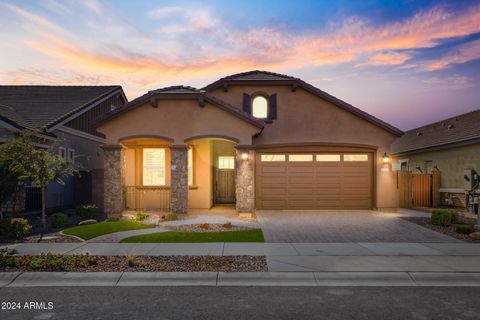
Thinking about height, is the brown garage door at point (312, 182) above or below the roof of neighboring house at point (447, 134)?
below

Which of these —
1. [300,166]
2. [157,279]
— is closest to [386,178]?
[300,166]

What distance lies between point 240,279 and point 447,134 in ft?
68.6

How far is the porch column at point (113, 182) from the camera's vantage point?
15.2 metres

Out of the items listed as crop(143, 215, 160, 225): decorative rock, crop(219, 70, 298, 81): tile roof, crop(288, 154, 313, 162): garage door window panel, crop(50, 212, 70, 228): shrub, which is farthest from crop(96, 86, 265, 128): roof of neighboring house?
crop(143, 215, 160, 225): decorative rock

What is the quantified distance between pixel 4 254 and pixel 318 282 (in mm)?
7392

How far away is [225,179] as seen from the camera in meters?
20.1

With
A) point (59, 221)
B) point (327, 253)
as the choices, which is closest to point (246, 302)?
point (327, 253)

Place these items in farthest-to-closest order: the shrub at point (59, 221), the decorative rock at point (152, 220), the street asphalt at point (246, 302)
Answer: the decorative rock at point (152, 220) < the shrub at point (59, 221) < the street asphalt at point (246, 302)

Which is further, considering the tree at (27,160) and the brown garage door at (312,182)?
the brown garage door at (312,182)

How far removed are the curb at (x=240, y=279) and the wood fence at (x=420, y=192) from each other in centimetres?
1226

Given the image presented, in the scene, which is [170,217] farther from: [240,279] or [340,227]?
[240,279]

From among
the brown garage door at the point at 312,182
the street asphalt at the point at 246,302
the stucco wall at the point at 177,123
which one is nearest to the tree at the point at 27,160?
the stucco wall at the point at 177,123

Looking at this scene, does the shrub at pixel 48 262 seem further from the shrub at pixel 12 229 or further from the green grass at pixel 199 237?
the shrub at pixel 12 229

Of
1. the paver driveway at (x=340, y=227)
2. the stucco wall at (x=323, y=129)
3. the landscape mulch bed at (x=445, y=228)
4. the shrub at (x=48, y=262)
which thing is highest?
the stucco wall at (x=323, y=129)
